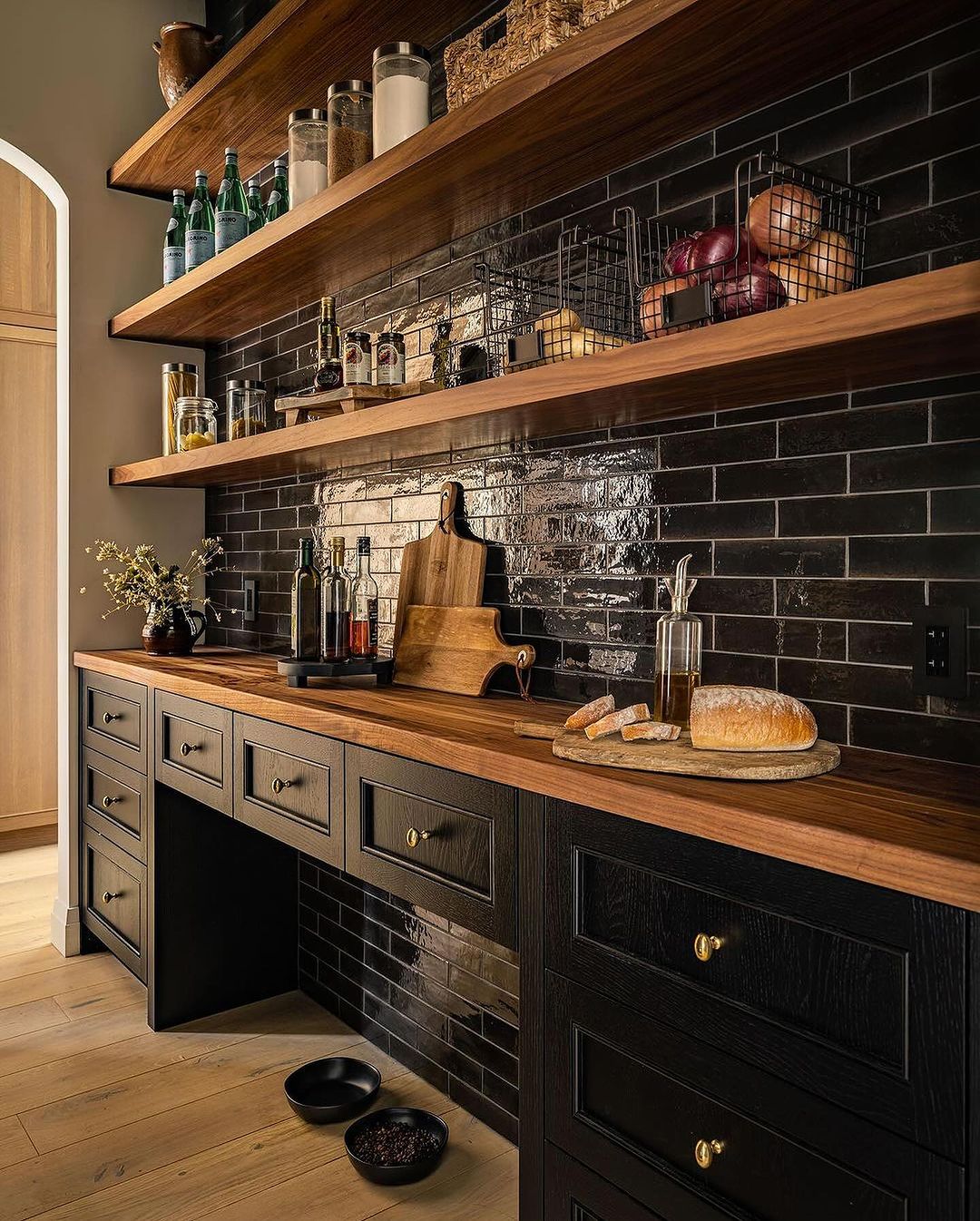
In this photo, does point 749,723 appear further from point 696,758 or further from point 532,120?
point 532,120

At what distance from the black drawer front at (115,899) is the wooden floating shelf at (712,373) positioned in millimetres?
1380

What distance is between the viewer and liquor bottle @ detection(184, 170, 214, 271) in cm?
286

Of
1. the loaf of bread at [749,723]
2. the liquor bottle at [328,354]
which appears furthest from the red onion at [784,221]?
the liquor bottle at [328,354]

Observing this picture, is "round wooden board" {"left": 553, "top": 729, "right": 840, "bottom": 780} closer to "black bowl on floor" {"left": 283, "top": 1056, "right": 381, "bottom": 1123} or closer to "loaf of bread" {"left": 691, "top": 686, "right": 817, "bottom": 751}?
"loaf of bread" {"left": 691, "top": 686, "right": 817, "bottom": 751}

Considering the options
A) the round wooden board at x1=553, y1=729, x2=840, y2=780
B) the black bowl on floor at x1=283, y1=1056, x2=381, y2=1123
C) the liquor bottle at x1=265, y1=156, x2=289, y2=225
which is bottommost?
the black bowl on floor at x1=283, y1=1056, x2=381, y2=1123

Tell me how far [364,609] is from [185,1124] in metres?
1.28

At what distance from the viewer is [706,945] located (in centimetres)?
109

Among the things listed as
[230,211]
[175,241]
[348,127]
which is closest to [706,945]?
[348,127]

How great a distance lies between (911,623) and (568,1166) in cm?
88

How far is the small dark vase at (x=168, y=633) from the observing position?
3.03 m

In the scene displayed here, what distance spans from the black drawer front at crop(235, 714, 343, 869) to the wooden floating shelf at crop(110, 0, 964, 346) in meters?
1.12

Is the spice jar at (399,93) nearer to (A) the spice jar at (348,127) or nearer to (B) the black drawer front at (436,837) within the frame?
(A) the spice jar at (348,127)

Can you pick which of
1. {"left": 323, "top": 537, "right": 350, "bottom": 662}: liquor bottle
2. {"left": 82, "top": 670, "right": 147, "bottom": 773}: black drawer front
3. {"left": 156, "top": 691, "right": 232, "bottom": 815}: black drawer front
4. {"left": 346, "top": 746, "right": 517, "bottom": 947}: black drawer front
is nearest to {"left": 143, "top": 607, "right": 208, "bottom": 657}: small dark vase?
{"left": 82, "top": 670, "right": 147, "bottom": 773}: black drawer front

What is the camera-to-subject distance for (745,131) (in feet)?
5.25
